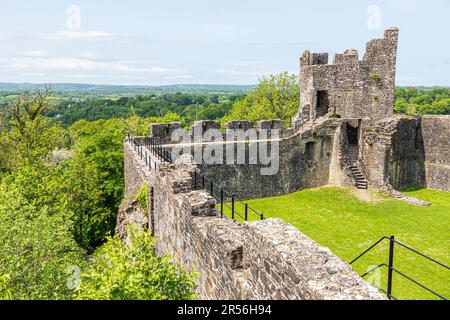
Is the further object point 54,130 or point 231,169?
point 54,130

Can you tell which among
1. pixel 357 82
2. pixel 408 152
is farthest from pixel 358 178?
pixel 357 82

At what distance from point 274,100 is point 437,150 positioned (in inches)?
716

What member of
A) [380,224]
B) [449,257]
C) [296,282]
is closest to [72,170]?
[380,224]

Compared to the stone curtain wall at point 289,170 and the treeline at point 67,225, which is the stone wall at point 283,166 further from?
the treeline at point 67,225

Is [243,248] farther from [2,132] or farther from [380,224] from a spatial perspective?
[2,132]

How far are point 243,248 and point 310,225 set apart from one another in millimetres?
11466

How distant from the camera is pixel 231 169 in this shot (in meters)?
19.4

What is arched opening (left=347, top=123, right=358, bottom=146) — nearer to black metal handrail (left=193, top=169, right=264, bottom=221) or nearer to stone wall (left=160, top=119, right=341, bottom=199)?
stone wall (left=160, top=119, right=341, bottom=199)

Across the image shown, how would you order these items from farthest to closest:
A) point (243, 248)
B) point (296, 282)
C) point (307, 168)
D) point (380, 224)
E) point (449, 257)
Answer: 1. point (307, 168)
2. point (380, 224)
3. point (449, 257)
4. point (243, 248)
5. point (296, 282)

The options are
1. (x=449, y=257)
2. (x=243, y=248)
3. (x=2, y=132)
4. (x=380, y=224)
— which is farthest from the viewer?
(x=2, y=132)

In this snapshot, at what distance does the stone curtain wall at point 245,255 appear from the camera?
4215 millimetres

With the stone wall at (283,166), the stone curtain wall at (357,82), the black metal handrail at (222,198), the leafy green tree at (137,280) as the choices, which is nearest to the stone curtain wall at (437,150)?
the stone curtain wall at (357,82)

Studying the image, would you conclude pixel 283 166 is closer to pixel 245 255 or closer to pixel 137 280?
pixel 245 255
